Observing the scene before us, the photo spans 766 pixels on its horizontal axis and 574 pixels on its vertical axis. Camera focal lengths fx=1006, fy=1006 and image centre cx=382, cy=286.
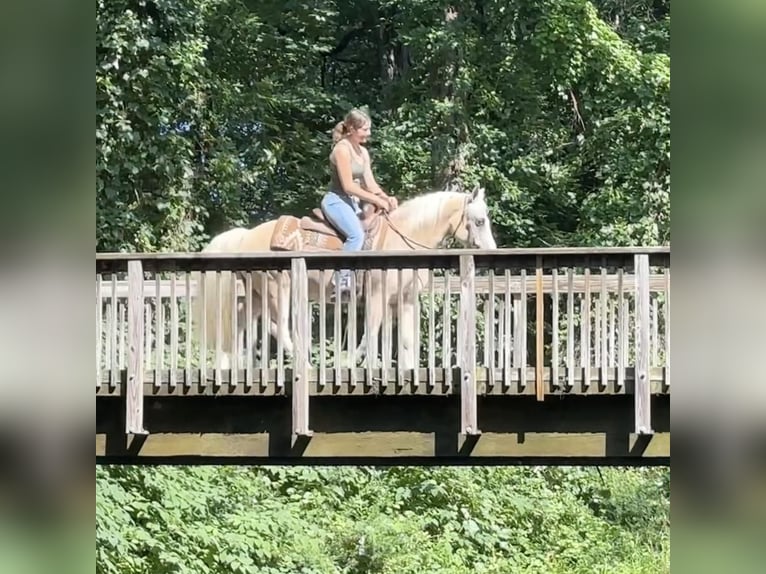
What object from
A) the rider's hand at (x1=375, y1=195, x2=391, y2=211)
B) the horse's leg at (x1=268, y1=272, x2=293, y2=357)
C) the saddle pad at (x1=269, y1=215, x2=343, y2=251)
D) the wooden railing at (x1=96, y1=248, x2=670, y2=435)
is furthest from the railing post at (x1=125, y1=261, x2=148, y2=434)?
the rider's hand at (x1=375, y1=195, x2=391, y2=211)

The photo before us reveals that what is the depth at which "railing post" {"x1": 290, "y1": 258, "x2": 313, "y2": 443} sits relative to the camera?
146 inches

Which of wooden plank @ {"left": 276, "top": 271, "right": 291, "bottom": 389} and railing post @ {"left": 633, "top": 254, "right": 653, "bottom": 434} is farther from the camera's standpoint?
wooden plank @ {"left": 276, "top": 271, "right": 291, "bottom": 389}

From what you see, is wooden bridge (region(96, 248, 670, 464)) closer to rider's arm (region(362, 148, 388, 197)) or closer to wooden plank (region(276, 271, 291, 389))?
wooden plank (region(276, 271, 291, 389))

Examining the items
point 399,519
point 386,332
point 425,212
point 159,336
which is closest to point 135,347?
point 159,336

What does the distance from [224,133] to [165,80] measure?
2.89 feet

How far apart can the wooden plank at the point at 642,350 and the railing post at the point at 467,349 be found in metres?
0.59

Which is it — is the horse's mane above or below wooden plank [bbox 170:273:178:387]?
above

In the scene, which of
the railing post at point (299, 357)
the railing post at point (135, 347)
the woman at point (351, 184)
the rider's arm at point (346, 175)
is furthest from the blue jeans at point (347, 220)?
the railing post at point (135, 347)

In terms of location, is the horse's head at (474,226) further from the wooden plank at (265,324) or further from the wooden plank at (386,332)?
the wooden plank at (265,324)

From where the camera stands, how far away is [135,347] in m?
3.67

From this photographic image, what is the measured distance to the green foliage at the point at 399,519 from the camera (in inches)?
267

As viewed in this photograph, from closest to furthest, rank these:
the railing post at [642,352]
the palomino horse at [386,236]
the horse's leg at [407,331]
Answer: the railing post at [642,352] → the horse's leg at [407,331] → the palomino horse at [386,236]
